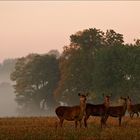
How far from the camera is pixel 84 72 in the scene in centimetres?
7850

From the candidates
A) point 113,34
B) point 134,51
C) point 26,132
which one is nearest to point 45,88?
point 113,34

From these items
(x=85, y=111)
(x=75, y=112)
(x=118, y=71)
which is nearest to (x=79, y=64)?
(x=118, y=71)

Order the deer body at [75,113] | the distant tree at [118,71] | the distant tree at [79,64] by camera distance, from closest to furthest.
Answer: the deer body at [75,113] < the distant tree at [118,71] < the distant tree at [79,64]

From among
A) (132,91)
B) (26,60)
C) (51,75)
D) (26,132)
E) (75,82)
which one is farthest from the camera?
(26,60)

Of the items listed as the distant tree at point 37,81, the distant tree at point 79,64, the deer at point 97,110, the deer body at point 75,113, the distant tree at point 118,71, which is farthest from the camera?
the distant tree at point 37,81

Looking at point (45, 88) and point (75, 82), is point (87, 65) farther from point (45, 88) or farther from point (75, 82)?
point (45, 88)

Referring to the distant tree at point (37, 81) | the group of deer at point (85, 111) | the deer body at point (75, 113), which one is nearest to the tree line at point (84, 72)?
the distant tree at point (37, 81)

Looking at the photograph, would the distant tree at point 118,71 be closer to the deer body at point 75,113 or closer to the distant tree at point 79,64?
the distant tree at point 79,64

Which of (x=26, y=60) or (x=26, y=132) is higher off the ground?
(x=26, y=60)

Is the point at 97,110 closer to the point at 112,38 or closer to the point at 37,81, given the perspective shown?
the point at 112,38

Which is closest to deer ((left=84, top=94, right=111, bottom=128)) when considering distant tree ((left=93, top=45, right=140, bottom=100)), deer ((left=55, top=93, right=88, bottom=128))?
deer ((left=55, top=93, right=88, bottom=128))

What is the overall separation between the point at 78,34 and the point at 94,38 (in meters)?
3.86

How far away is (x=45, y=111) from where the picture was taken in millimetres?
97562

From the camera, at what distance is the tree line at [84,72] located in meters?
71.4
